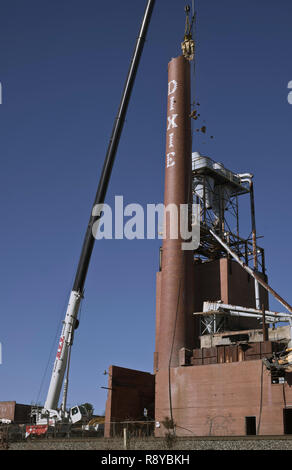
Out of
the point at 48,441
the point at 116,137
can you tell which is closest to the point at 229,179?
the point at 116,137

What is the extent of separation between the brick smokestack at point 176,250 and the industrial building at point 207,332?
8 cm

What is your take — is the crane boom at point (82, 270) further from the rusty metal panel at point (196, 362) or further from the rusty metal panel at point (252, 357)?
the rusty metal panel at point (252, 357)

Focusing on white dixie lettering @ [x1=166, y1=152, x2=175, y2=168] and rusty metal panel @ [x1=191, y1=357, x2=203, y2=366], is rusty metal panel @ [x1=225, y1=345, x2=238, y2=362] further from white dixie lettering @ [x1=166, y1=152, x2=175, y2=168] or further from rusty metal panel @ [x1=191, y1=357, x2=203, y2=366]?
white dixie lettering @ [x1=166, y1=152, x2=175, y2=168]

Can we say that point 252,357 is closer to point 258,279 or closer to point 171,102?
point 258,279

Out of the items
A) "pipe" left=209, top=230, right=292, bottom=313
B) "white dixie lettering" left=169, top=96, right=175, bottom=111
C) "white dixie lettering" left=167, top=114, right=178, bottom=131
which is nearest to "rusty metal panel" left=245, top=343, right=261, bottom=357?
"pipe" left=209, top=230, right=292, bottom=313

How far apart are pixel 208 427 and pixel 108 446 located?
53.6ft

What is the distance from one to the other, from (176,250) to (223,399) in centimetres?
1261

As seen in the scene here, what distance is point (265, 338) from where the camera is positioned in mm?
36812

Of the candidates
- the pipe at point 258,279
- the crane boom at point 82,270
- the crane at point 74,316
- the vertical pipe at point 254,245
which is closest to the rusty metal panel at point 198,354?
the pipe at point 258,279

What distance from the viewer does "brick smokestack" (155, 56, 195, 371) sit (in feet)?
134

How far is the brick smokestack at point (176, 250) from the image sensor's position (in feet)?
134
